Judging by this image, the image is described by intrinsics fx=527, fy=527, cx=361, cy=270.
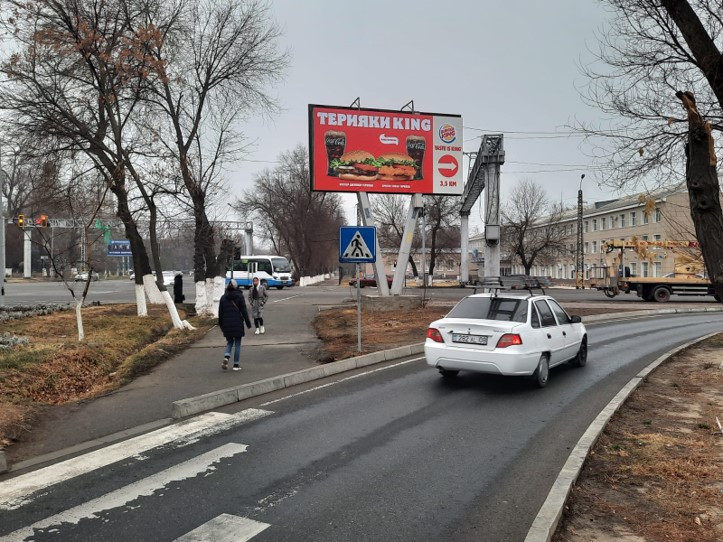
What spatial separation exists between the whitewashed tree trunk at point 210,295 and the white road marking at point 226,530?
16.0m

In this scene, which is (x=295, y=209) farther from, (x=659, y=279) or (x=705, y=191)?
(x=705, y=191)

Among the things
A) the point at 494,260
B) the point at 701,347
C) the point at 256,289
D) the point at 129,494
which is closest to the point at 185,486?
the point at 129,494

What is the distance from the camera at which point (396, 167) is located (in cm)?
2275

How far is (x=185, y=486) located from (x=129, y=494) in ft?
1.49

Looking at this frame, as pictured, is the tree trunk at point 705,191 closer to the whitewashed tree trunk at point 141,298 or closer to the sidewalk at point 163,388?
the sidewalk at point 163,388

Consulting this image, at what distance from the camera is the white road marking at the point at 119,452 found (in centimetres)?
463

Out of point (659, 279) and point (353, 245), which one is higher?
point (353, 245)

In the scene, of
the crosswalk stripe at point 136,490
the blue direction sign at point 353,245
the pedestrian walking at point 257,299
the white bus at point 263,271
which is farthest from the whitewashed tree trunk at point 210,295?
the white bus at point 263,271

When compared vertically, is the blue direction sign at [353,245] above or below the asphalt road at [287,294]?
above

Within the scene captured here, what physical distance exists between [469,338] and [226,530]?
545 cm

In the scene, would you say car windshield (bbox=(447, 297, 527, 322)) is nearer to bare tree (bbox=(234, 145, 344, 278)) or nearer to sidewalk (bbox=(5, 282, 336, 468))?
sidewalk (bbox=(5, 282, 336, 468))

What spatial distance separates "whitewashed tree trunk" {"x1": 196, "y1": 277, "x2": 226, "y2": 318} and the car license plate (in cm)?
1266

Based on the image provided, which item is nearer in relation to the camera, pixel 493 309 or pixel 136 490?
pixel 136 490

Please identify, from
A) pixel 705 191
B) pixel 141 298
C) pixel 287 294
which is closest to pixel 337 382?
pixel 705 191
